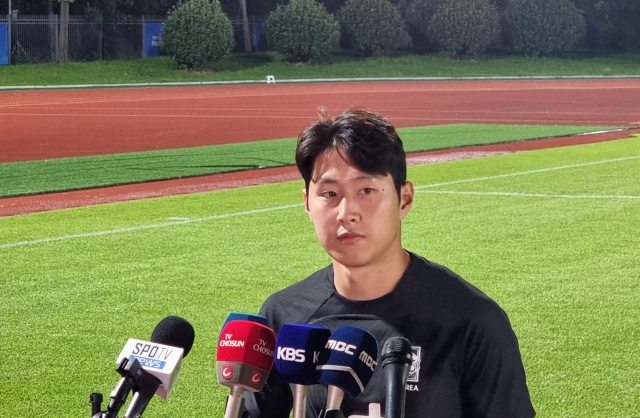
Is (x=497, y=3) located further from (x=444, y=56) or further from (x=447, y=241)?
(x=447, y=241)

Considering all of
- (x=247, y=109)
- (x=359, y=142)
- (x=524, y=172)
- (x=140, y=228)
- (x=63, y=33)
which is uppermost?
(x=359, y=142)

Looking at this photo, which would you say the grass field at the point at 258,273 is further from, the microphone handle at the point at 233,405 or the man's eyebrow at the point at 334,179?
the microphone handle at the point at 233,405

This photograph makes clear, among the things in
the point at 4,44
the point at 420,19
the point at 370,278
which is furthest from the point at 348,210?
the point at 420,19

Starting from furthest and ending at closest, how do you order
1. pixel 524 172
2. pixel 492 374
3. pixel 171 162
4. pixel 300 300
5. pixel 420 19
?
pixel 420 19
pixel 171 162
pixel 524 172
pixel 300 300
pixel 492 374

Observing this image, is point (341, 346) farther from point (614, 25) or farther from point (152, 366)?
point (614, 25)

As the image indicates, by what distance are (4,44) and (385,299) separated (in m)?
50.8

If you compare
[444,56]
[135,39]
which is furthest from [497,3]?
[135,39]

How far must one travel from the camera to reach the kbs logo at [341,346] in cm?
228

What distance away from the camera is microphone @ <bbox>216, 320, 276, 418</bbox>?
2.32 m

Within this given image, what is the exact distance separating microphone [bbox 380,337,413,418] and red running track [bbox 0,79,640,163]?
1675 cm

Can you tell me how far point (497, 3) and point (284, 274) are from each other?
6673 cm

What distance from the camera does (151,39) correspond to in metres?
58.9

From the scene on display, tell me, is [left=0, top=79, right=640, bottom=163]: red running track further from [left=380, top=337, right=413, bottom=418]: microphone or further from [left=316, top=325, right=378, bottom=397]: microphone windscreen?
[left=380, top=337, right=413, bottom=418]: microphone

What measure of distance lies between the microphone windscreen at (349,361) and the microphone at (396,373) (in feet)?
0.39
